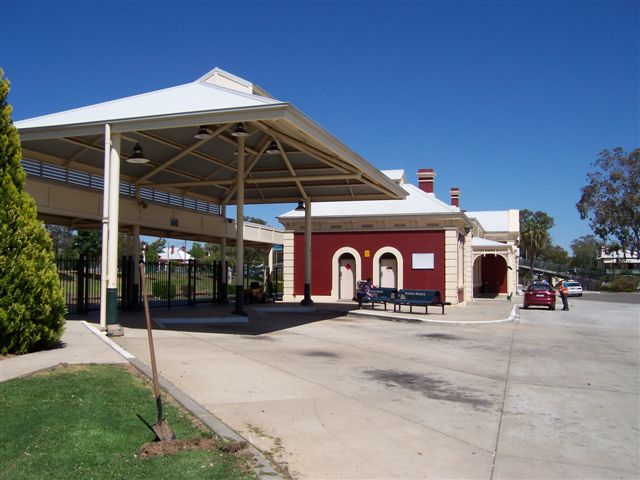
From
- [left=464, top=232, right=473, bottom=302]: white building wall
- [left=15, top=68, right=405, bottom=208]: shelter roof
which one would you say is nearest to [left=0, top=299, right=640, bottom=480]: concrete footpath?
[left=15, top=68, right=405, bottom=208]: shelter roof

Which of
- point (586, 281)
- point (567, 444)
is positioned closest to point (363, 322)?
point (567, 444)

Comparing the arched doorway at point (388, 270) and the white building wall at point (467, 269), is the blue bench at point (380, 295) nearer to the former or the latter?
the arched doorway at point (388, 270)

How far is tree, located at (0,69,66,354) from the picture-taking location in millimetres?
10125

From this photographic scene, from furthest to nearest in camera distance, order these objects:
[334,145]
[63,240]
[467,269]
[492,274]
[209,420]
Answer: [63,240], [492,274], [467,269], [334,145], [209,420]

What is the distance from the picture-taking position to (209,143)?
1992cm

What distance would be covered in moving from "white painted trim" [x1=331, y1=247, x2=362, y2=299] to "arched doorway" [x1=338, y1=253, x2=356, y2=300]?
0.51 feet

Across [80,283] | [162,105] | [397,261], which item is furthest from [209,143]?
[397,261]

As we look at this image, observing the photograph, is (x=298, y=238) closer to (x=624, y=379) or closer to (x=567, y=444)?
(x=624, y=379)

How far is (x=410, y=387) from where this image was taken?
32.3 feet

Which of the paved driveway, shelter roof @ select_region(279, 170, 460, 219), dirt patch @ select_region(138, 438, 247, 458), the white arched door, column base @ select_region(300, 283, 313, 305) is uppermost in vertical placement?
shelter roof @ select_region(279, 170, 460, 219)

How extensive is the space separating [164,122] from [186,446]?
32.6ft

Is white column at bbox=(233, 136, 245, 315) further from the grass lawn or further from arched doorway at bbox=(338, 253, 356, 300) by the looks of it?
arched doorway at bbox=(338, 253, 356, 300)

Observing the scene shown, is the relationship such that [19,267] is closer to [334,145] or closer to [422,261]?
[334,145]

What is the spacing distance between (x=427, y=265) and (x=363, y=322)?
11579 mm
